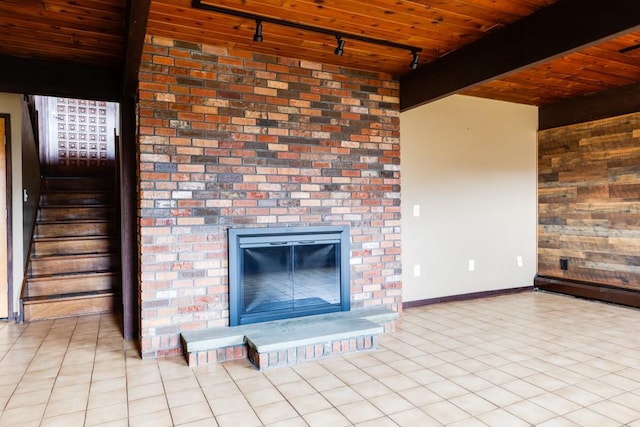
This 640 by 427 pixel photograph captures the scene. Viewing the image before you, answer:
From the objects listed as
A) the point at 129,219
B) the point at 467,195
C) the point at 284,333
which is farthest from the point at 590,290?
the point at 129,219

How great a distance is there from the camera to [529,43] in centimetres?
279

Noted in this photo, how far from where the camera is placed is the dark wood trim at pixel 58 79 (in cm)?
341

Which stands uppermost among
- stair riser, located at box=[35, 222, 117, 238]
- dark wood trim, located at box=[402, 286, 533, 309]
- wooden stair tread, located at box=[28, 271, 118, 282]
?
stair riser, located at box=[35, 222, 117, 238]

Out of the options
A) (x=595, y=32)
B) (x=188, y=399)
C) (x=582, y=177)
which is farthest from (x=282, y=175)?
(x=582, y=177)

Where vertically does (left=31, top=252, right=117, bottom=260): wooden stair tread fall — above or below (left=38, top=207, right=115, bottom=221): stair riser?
below

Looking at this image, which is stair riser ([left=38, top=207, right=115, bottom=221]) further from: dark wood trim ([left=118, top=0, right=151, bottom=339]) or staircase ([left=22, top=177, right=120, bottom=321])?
dark wood trim ([left=118, top=0, right=151, bottom=339])

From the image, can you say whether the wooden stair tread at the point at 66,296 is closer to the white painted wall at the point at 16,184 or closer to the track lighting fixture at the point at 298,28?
the white painted wall at the point at 16,184

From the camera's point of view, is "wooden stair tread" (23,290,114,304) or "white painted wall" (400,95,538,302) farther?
"white painted wall" (400,95,538,302)

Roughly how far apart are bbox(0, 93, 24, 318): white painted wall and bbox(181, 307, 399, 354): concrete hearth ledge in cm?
231

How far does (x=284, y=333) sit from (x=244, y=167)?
4.39 ft

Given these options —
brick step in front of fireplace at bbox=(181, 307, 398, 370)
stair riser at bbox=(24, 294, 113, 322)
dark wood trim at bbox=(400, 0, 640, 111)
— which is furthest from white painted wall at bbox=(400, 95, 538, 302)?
stair riser at bbox=(24, 294, 113, 322)

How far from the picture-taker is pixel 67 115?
21.4ft

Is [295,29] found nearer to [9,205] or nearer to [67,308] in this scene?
[9,205]

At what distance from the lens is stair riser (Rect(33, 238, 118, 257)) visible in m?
4.65
